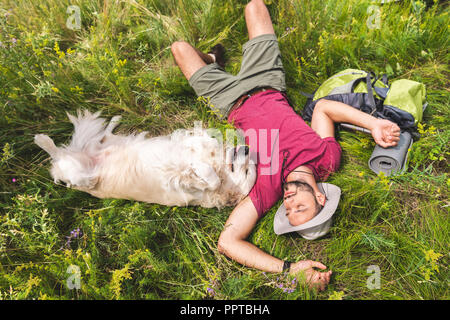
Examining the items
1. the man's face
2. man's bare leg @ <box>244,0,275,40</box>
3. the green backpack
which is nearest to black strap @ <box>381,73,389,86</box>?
the green backpack

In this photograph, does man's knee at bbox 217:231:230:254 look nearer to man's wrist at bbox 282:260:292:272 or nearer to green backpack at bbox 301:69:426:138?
man's wrist at bbox 282:260:292:272

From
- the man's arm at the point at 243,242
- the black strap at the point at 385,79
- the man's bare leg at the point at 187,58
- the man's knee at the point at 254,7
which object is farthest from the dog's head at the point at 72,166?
the black strap at the point at 385,79

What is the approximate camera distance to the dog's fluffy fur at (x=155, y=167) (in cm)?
176

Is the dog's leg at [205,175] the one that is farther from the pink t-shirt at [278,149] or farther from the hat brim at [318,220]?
the hat brim at [318,220]

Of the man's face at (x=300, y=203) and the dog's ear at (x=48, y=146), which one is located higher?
the dog's ear at (x=48, y=146)

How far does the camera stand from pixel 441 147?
7.27 ft

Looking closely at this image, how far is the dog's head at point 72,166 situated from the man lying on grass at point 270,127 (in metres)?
1.08

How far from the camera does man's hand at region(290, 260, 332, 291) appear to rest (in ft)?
6.40

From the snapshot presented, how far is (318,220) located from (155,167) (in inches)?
48.0

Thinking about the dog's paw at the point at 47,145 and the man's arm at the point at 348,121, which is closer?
the dog's paw at the point at 47,145

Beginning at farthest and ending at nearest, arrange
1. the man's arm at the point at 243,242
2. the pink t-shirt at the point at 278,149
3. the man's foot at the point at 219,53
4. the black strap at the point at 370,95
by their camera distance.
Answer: the man's foot at the point at 219,53, the black strap at the point at 370,95, the pink t-shirt at the point at 278,149, the man's arm at the point at 243,242

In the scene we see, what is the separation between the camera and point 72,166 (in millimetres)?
1732

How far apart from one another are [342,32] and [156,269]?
279 centimetres
